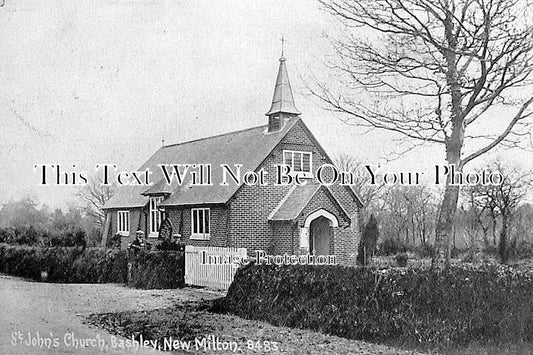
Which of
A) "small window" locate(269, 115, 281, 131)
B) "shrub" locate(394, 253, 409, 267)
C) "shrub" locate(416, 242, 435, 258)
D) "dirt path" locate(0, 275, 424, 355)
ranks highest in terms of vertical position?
"small window" locate(269, 115, 281, 131)

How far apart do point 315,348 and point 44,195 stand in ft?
8.01

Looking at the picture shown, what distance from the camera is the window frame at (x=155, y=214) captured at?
7098 mm

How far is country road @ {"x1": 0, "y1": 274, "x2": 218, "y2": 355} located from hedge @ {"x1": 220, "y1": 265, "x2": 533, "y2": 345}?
1629mm

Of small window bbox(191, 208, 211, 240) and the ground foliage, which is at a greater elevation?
small window bbox(191, 208, 211, 240)

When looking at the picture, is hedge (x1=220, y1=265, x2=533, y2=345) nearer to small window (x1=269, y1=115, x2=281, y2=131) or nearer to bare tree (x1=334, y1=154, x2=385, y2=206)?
bare tree (x1=334, y1=154, x2=385, y2=206)

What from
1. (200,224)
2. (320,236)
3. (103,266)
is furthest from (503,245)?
(103,266)

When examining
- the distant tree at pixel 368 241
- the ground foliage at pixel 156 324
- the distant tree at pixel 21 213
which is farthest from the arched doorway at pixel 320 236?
the distant tree at pixel 21 213

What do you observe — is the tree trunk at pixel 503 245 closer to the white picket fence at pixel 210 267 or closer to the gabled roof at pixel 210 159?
the gabled roof at pixel 210 159

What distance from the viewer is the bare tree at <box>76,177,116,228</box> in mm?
5199

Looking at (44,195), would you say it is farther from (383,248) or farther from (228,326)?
(383,248)

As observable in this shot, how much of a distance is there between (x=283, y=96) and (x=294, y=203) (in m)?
1.68

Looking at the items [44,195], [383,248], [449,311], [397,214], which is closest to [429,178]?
[397,214]

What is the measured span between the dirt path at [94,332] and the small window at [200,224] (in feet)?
3.38

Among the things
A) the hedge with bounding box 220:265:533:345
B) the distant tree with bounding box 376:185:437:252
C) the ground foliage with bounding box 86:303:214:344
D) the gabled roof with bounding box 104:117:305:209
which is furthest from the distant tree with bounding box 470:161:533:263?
the ground foliage with bounding box 86:303:214:344
